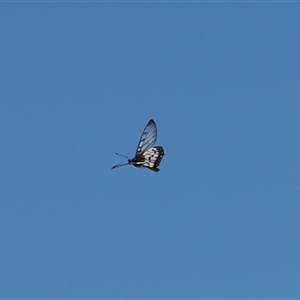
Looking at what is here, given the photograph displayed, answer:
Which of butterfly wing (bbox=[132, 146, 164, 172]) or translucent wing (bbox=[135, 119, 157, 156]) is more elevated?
translucent wing (bbox=[135, 119, 157, 156])

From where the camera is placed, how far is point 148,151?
1875 centimetres

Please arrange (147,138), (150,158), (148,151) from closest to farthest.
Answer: (150,158) < (148,151) < (147,138)

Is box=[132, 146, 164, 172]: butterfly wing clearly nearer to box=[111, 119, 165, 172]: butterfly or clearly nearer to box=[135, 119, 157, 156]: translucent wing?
box=[111, 119, 165, 172]: butterfly

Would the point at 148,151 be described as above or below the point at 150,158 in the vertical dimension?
above

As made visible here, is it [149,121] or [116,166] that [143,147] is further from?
[116,166]

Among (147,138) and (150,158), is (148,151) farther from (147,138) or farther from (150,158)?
(147,138)

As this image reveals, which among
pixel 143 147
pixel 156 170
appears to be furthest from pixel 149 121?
pixel 156 170

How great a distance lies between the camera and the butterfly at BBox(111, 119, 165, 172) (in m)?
18.2

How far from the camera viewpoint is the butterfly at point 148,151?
1817 cm

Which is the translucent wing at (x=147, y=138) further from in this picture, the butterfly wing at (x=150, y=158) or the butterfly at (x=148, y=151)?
the butterfly wing at (x=150, y=158)

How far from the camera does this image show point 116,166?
55.5ft

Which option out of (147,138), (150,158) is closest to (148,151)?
(150,158)

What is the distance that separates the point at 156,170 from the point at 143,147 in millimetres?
2121

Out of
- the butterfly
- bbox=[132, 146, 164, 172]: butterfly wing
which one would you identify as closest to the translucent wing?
the butterfly
